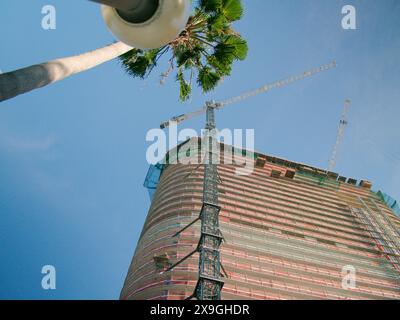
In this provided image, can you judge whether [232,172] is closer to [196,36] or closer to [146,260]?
[146,260]

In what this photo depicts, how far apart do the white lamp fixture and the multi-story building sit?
23.5 metres

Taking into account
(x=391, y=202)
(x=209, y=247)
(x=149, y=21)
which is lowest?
(x=149, y=21)

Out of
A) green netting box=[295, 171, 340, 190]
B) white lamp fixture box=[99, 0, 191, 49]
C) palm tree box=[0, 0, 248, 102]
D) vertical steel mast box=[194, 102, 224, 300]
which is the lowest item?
white lamp fixture box=[99, 0, 191, 49]

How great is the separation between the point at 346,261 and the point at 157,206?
20162 millimetres

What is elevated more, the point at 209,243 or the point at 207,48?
the point at 207,48

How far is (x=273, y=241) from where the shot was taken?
1359 inches

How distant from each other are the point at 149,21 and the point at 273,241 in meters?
34.2

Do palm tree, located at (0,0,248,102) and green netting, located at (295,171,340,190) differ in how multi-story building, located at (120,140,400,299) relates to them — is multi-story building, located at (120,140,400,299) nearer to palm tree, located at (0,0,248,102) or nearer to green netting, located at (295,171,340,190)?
green netting, located at (295,171,340,190)

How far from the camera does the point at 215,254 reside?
1600 cm

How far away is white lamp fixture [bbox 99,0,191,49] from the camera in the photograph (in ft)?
7.70

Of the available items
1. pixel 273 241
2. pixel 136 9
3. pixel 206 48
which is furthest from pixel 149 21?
pixel 273 241

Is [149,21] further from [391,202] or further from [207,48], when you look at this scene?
[391,202]

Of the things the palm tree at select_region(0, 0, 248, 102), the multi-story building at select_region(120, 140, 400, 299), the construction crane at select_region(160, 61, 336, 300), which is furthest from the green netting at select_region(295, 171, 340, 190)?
the palm tree at select_region(0, 0, 248, 102)
